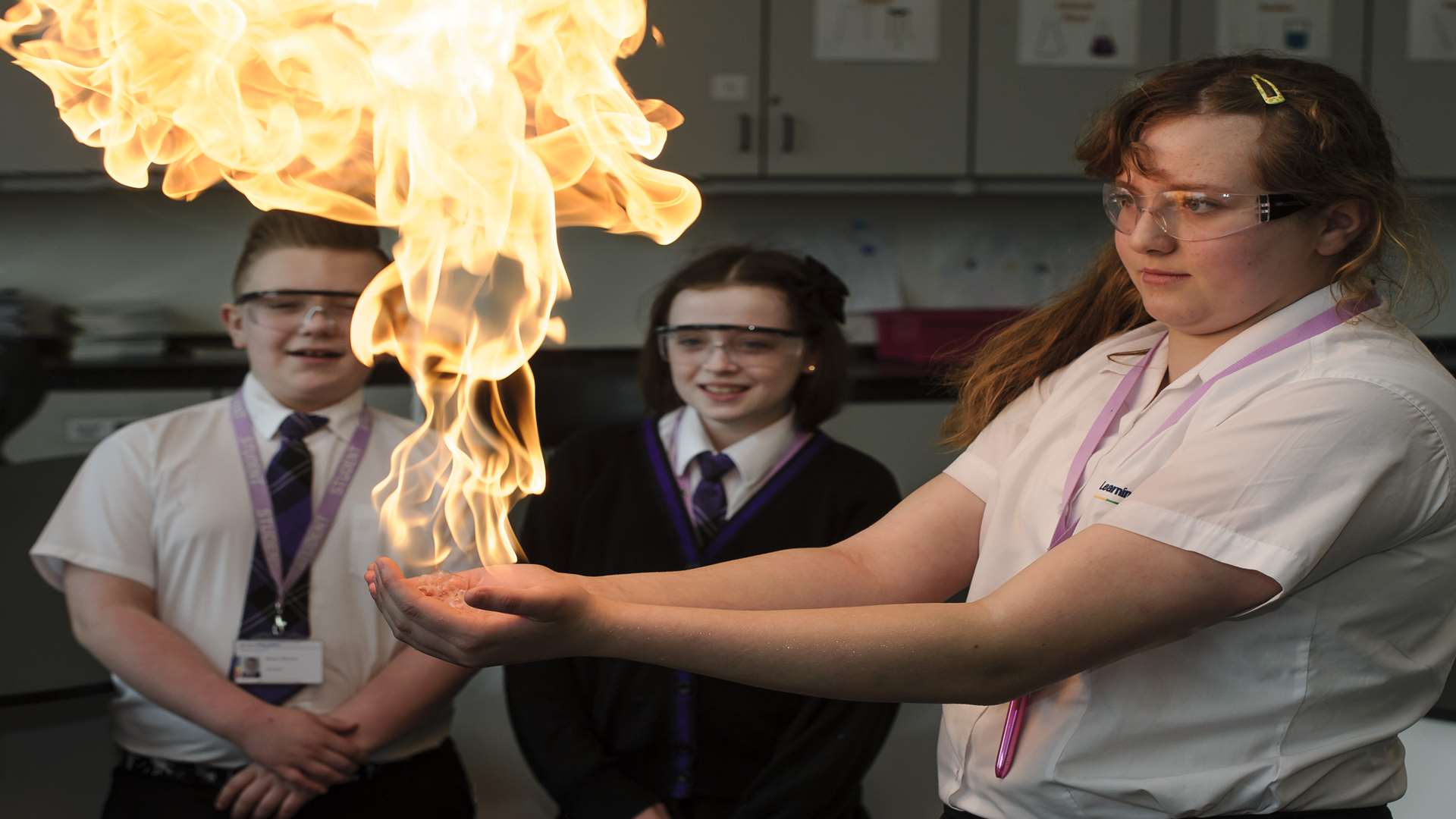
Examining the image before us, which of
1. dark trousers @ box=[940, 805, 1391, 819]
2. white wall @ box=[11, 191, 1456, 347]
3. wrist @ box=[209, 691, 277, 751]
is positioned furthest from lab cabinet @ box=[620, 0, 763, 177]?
dark trousers @ box=[940, 805, 1391, 819]

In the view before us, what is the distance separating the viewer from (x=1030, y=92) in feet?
15.9

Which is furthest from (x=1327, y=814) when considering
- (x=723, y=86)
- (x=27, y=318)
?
(x=27, y=318)

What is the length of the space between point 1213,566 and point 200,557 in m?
1.70

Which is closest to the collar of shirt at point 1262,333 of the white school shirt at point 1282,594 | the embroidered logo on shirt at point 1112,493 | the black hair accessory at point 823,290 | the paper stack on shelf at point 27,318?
the white school shirt at point 1282,594

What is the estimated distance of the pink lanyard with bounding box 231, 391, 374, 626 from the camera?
221cm

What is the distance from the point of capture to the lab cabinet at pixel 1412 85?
495 cm

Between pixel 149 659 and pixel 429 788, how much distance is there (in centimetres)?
50

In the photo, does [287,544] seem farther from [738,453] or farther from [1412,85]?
[1412,85]

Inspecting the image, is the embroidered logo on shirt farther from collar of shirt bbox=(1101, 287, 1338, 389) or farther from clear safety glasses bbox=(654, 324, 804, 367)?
clear safety glasses bbox=(654, 324, 804, 367)

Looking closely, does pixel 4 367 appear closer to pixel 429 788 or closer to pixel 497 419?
pixel 429 788

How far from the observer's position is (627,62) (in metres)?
4.64

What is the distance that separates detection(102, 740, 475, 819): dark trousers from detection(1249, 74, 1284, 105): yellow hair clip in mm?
1670

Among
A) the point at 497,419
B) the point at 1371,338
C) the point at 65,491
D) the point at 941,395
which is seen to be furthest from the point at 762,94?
the point at 1371,338

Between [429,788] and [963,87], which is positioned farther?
[963,87]
